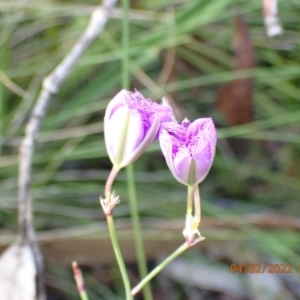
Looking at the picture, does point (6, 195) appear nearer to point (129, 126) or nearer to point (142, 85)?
point (142, 85)

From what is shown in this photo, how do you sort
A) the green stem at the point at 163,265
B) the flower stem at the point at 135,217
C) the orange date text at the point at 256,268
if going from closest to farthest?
the green stem at the point at 163,265, the flower stem at the point at 135,217, the orange date text at the point at 256,268

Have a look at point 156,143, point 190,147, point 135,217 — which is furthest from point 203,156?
point 156,143

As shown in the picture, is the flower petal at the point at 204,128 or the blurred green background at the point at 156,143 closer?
the flower petal at the point at 204,128

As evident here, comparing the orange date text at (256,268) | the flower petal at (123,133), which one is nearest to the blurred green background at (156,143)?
the orange date text at (256,268)

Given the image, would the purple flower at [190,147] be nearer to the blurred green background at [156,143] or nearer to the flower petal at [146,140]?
the flower petal at [146,140]

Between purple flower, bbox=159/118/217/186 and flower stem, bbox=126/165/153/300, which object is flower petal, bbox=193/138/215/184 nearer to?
purple flower, bbox=159/118/217/186

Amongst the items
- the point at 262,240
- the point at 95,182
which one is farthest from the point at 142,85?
the point at 262,240

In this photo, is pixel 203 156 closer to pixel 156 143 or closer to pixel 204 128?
pixel 204 128
